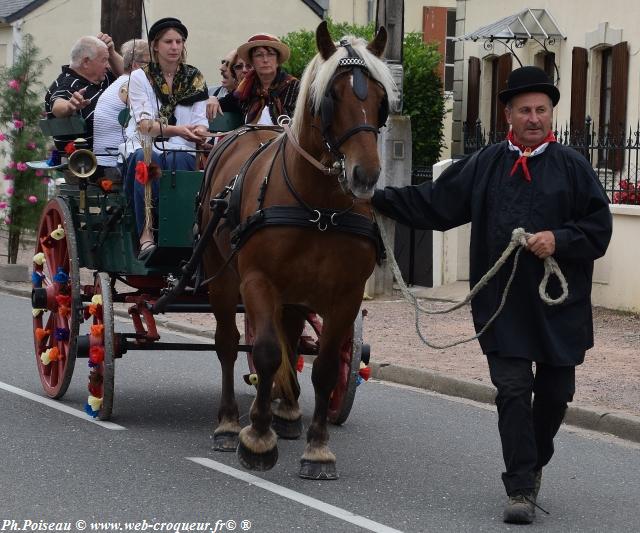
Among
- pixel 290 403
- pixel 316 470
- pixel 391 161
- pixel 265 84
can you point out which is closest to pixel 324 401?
pixel 316 470

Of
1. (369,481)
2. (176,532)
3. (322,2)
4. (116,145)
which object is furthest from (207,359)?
(322,2)

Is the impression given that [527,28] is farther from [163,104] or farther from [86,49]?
[163,104]

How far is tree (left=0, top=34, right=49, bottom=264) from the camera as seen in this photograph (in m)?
18.4

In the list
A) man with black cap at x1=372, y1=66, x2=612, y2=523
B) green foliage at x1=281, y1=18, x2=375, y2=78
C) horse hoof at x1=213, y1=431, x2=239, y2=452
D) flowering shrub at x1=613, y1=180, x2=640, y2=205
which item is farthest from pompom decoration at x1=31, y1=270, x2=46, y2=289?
green foliage at x1=281, y1=18, x2=375, y2=78

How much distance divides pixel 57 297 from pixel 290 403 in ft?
6.95

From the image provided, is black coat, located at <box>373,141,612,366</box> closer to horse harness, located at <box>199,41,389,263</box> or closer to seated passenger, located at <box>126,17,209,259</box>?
horse harness, located at <box>199,41,389,263</box>

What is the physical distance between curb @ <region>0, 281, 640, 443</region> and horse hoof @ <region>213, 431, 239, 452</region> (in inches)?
101

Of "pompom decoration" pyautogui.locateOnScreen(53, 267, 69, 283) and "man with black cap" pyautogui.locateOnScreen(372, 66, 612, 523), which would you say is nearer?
"man with black cap" pyautogui.locateOnScreen(372, 66, 612, 523)

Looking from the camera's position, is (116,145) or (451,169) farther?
(116,145)

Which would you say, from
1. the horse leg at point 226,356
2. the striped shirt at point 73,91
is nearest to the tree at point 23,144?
the striped shirt at point 73,91

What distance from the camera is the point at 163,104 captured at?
8.95m

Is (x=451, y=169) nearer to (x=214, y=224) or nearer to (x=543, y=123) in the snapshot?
(x=543, y=123)

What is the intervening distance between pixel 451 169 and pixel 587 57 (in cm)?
1394

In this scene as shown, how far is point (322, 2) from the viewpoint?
1357 inches
